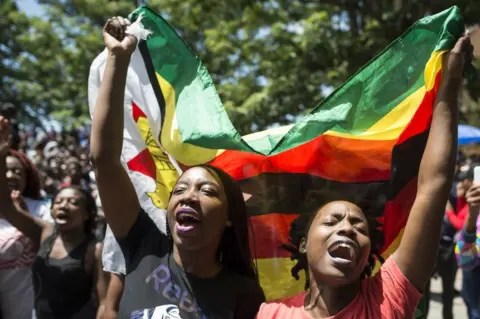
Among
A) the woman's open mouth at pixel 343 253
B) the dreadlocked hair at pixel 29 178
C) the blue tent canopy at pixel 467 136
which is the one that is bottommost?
the woman's open mouth at pixel 343 253

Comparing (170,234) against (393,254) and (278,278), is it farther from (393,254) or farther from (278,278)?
(393,254)

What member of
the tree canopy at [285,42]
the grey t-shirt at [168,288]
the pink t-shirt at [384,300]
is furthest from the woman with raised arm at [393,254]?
the tree canopy at [285,42]

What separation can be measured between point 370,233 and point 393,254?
0.31m

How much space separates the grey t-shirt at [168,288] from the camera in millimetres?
2512

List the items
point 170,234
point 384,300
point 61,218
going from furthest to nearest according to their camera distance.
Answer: point 61,218, point 170,234, point 384,300

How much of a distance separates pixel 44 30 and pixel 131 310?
17912mm

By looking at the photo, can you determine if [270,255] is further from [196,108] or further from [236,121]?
[236,121]

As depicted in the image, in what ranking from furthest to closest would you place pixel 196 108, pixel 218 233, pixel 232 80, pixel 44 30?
pixel 44 30 < pixel 232 80 < pixel 196 108 < pixel 218 233

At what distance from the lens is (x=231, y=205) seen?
276 cm

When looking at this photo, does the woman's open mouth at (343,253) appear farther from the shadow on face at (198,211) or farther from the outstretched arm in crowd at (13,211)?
the outstretched arm in crowd at (13,211)

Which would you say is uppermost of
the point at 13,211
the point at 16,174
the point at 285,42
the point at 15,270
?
the point at 285,42

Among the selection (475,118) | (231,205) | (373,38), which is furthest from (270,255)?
(475,118)

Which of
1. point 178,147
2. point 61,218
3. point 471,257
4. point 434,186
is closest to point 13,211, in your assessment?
point 61,218

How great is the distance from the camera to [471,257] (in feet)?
16.9
